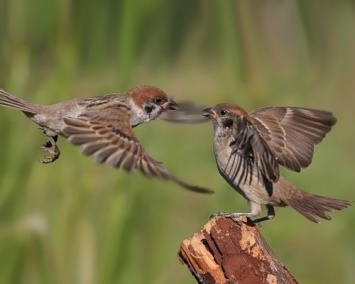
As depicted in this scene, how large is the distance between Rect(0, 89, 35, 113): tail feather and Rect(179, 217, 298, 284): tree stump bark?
86cm

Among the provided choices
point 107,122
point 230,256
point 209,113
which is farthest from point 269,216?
point 230,256

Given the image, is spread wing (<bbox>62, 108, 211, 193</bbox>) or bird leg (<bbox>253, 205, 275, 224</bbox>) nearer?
spread wing (<bbox>62, 108, 211, 193</bbox>)

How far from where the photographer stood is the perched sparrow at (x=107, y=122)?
3580 mm

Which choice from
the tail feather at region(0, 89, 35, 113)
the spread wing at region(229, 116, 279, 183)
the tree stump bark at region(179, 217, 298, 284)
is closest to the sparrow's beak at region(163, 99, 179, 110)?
the spread wing at region(229, 116, 279, 183)

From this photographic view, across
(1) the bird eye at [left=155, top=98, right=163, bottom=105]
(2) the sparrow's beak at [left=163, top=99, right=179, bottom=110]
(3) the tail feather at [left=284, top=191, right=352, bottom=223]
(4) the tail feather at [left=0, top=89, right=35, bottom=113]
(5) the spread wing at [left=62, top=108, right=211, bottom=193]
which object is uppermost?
(4) the tail feather at [left=0, top=89, right=35, bottom=113]

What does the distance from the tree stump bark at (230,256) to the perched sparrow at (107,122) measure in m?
0.21

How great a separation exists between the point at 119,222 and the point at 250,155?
1.53 metres

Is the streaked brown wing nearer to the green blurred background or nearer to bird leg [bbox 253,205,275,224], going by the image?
bird leg [bbox 253,205,275,224]

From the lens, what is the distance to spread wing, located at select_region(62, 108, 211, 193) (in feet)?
11.7

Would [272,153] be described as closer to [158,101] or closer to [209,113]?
[209,113]

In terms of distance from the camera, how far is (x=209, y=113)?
4066 millimetres

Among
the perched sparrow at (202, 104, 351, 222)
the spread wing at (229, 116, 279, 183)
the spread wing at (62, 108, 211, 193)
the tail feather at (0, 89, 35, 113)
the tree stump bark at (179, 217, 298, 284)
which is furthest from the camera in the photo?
the perched sparrow at (202, 104, 351, 222)

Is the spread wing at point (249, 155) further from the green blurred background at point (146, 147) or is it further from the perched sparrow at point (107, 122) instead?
the green blurred background at point (146, 147)

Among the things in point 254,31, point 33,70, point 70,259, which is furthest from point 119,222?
point 254,31
